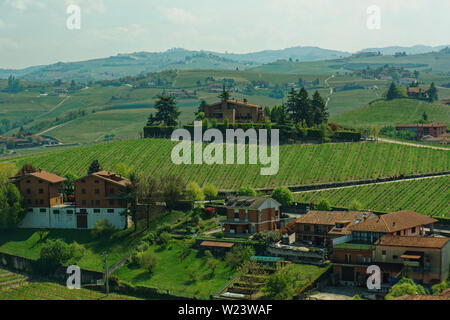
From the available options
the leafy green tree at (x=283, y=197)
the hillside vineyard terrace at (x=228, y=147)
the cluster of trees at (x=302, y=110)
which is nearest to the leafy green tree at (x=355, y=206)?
the leafy green tree at (x=283, y=197)

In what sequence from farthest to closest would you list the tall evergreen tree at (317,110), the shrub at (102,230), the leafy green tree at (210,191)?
the tall evergreen tree at (317,110), the leafy green tree at (210,191), the shrub at (102,230)

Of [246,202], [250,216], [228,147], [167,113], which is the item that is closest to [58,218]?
[246,202]

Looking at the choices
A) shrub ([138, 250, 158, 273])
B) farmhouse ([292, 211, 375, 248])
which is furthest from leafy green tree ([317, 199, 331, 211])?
shrub ([138, 250, 158, 273])

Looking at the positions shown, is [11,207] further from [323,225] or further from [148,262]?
[323,225]

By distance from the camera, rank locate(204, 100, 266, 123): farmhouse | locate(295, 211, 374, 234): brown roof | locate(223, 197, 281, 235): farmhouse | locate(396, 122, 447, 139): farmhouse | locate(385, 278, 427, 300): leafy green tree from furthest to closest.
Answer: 1. locate(396, 122, 447, 139): farmhouse
2. locate(204, 100, 266, 123): farmhouse
3. locate(223, 197, 281, 235): farmhouse
4. locate(295, 211, 374, 234): brown roof
5. locate(385, 278, 427, 300): leafy green tree

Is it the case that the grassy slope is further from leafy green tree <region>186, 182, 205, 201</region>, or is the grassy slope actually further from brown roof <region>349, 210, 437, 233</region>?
brown roof <region>349, 210, 437, 233</region>

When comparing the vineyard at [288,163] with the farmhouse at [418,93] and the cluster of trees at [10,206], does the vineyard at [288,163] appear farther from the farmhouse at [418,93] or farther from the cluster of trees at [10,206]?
the farmhouse at [418,93]
